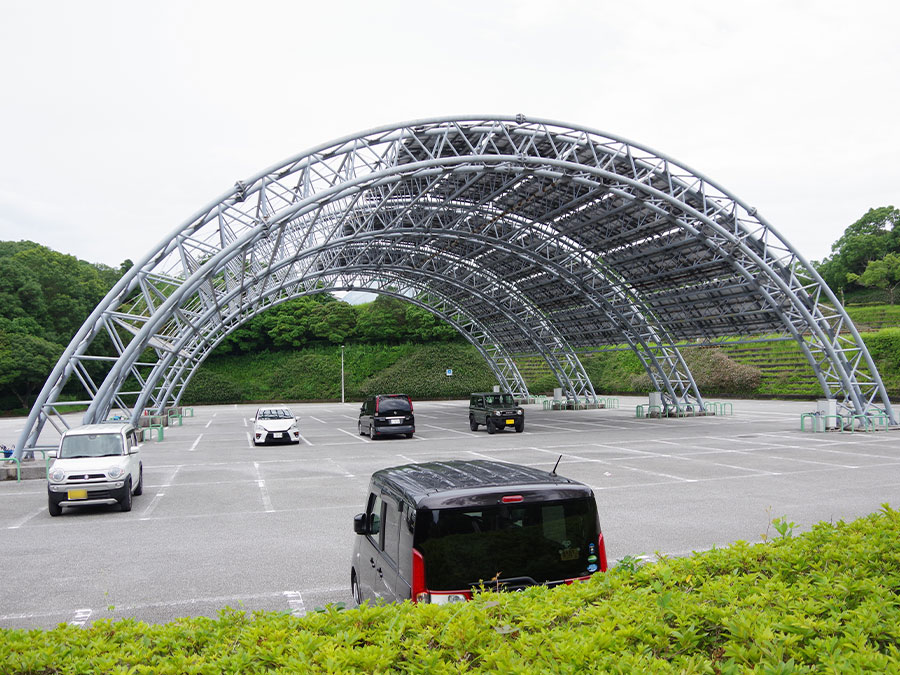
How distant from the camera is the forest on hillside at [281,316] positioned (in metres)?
56.7

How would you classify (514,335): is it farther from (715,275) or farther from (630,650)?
(630,650)

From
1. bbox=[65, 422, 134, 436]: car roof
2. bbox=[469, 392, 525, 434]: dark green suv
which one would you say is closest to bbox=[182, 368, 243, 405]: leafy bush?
bbox=[469, 392, 525, 434]: dark green suv

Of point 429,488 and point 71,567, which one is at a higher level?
point 429,488

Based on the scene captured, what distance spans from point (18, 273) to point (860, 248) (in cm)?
8053

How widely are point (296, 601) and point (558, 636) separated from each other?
499 cm

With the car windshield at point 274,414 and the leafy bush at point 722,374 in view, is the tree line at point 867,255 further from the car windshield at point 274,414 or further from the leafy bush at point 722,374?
the car windshield at point 274,414

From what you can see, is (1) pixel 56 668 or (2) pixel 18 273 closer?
(1) pixel 56 668

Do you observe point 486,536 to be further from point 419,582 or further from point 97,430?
point 97,430

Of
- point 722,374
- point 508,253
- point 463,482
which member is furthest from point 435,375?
point 463,482

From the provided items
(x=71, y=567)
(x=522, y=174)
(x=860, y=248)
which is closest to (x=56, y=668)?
(x=71, y=567)

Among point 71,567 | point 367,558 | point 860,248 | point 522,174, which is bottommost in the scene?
point 71,567

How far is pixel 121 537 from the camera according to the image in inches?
432

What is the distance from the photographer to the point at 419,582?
458cm

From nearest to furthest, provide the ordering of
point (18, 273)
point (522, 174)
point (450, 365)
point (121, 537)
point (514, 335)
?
1. point (121, 537)
2. point (522, 174)
3. point (514, 335)
4. point (18, 273)
5. point (450, 365)
